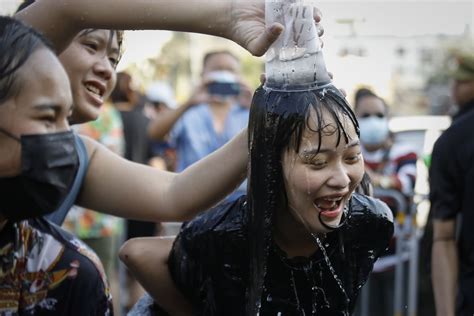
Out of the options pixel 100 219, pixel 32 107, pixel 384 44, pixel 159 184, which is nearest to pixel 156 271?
pixel 159 184

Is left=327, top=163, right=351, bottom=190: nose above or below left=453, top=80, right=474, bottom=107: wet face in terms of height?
below

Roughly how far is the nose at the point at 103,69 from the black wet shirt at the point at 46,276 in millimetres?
537

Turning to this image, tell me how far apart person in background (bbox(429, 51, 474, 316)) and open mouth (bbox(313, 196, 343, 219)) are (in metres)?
1.46

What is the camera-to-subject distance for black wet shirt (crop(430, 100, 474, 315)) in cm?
379

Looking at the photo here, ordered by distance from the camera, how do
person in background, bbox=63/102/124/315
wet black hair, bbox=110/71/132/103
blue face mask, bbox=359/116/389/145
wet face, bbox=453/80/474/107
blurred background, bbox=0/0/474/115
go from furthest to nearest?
wet black hair, bbox=110/71/132/103, blue face mask, bbox=359/116/389/145, person in background, bbox=63/102/124/315, wet face, bbox=453/80/474/107, blurred background, bbox=0/0/474/115

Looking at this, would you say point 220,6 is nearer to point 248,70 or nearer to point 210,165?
point 210,165

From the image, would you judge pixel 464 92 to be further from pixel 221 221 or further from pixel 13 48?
pixel 13 48

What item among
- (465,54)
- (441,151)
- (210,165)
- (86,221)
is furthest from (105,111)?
(210,165)

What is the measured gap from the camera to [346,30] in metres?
3.42

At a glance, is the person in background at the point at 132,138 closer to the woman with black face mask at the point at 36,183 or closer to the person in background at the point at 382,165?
the person in background at the point at 382,165

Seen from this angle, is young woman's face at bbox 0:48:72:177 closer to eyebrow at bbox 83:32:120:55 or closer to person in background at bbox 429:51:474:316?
eyebrow at bbox 83:32:120:55

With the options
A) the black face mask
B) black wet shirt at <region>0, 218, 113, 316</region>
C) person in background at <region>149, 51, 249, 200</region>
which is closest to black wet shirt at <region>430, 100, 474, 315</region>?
black wet shirt at <region>0, 218, 113, 316</region>

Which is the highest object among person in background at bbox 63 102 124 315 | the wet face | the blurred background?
the blurred background

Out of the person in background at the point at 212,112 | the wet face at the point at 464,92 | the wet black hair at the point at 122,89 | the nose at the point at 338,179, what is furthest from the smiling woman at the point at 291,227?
the wet black hair at the point at 122,89
